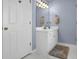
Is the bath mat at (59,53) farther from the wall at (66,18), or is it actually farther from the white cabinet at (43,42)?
the wall at (66,18)

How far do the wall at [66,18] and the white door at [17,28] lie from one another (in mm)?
2299

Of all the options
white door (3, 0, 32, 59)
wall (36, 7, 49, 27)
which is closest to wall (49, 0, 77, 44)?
wall (36, 7, 49, 27)

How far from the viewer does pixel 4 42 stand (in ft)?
7.84

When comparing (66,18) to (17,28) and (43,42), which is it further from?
(17,28)

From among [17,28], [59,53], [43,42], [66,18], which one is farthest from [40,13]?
[17,28]

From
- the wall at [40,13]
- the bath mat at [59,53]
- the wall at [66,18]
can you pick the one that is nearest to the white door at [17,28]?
the bath mat at [59,53]

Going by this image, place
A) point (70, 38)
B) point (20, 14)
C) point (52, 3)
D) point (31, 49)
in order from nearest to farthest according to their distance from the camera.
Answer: point (20, 14) → point (31, 49) → point (70, 38) → point (52, 3)

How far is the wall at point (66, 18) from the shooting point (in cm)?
502

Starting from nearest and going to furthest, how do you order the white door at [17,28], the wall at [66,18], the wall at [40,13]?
the white door at [17,28]
the wall at [66,18]
the wall at [40,13]

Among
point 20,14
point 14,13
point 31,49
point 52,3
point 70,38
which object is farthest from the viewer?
point 52,3

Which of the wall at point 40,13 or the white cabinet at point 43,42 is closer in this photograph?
the white cabinet at point 43,42

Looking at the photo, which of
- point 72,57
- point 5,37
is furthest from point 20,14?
point 72,57

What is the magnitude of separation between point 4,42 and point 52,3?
157 inches

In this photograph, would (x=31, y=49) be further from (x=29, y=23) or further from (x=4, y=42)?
(x=4, y=42)
